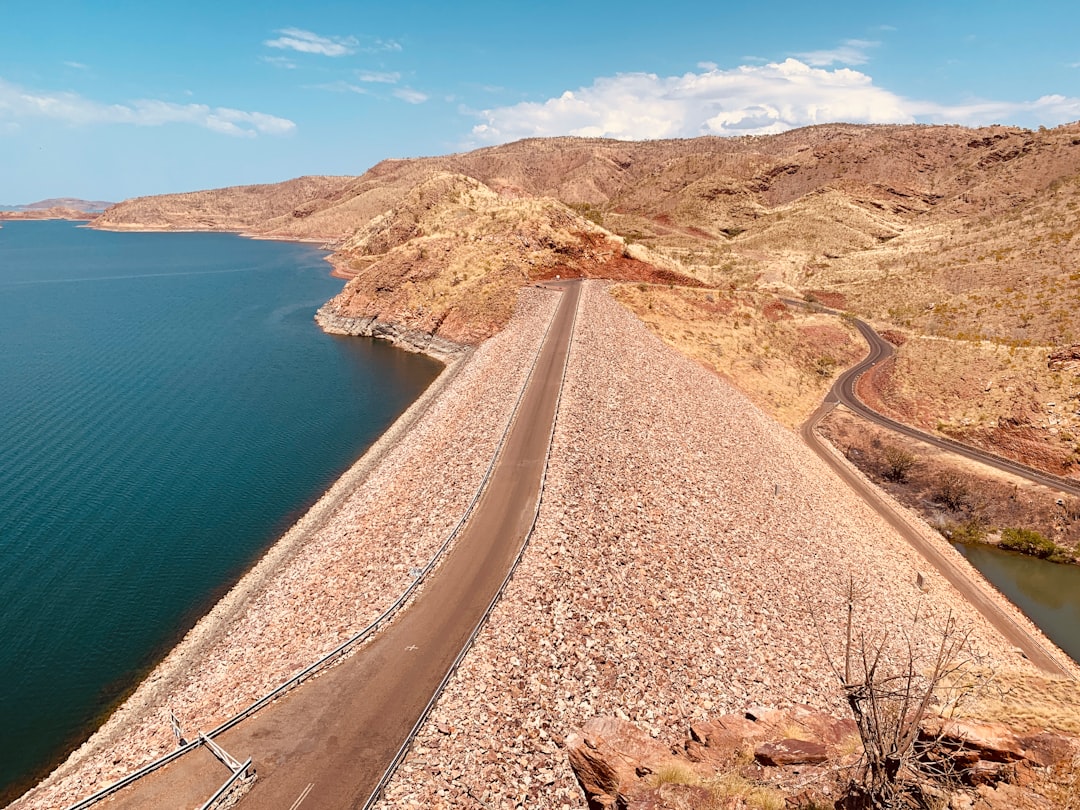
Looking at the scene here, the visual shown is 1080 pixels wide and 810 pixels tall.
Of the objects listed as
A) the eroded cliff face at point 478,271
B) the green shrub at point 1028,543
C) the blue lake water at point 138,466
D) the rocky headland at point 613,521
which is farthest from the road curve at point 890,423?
the blue lake water at point 138,466

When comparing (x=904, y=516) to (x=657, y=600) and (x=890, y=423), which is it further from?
(x=657, y=600)

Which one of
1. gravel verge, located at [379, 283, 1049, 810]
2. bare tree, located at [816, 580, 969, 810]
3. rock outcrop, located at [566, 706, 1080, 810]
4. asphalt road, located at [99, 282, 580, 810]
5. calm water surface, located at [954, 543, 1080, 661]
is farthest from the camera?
calm water surface, located at [954, 543, 1080, 661]

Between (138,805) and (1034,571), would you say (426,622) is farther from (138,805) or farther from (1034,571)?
(1034,571)

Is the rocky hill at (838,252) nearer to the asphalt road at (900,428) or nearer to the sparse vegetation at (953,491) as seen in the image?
the asphalt road at (900,428)

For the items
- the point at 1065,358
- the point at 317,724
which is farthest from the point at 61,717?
the point at 1065,358

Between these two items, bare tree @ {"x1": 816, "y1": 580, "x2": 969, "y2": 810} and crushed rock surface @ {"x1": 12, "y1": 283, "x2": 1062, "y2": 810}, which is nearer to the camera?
bare tree @ {"x1": 816, "y1": 580, "x2": 969, "y2": 810}

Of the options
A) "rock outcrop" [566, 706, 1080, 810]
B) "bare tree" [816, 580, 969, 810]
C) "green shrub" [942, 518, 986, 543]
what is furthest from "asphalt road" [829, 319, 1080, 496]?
"bare tree" [816, 580, 969, 810]

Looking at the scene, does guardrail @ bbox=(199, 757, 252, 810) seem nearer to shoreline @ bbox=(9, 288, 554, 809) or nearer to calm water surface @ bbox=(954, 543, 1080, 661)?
shoreline @ bbox=(9, 288, 554, 809)

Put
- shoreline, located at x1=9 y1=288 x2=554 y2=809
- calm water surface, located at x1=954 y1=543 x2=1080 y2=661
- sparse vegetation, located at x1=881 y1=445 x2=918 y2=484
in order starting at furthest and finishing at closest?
sparse vegetation, located at x1=881 y1=445 x2=918 y2=484, calm water surface, located at x1=954 y1=543 x2=1080 y2=661, shoreline, located at x1=9 y1=288 x2=554 y2=809
